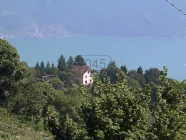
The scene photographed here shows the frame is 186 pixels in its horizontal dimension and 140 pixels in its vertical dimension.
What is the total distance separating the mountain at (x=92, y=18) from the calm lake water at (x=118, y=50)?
4.23 m

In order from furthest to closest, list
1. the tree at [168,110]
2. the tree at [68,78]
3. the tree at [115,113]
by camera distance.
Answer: the tree at [68,78], the tree at [168,110], the tree at [115,113]

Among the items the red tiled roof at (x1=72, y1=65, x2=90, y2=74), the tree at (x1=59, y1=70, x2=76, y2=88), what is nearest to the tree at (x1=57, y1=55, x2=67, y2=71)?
the red tiled roof at (x1=72, y1=65, x2=90, y2=74)

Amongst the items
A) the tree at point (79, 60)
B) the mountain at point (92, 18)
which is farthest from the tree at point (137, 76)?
the mountain at point (92, 18)

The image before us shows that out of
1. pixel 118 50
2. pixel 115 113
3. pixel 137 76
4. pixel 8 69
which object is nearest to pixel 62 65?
pixel 137 76

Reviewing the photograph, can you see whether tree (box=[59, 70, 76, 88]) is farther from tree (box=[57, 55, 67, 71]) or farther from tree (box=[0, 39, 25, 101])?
tree (box=[0, 39, 25, 101])

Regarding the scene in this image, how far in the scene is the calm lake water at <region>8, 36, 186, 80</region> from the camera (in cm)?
8388

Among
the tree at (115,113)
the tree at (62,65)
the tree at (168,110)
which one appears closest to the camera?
the tree at (115,113)

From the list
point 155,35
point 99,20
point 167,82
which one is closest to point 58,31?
point 99,20

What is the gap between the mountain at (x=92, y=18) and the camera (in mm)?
122312

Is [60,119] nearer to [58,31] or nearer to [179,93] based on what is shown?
[179,93]

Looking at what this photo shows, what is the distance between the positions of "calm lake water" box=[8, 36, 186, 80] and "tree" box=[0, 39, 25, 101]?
46.6 metres

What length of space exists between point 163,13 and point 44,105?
416ft

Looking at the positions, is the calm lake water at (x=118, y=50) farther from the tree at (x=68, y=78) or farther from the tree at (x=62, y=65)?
the tree at (x=68, y=78)

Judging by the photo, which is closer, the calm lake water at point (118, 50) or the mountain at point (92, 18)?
the calm lake water at point (118, 50)
